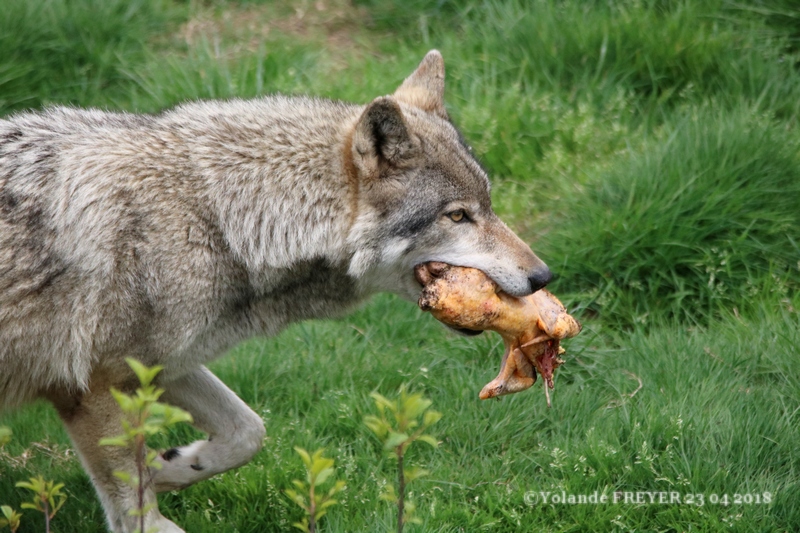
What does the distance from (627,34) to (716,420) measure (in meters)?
3.71

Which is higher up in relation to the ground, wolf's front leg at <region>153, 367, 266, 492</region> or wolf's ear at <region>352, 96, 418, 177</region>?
wolf's ear at <region>352, 96, 418, 177</region>

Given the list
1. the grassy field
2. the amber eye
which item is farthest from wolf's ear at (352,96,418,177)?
the grassy field

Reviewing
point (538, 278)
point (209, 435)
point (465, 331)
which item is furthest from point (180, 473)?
point (538, 278)

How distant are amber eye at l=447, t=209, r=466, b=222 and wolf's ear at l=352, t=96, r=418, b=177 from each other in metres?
0.32

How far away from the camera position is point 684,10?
704cm

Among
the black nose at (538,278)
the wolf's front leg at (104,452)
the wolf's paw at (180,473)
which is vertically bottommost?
the wolf's paw at (180,473)

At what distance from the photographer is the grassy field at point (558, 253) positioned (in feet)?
13.7

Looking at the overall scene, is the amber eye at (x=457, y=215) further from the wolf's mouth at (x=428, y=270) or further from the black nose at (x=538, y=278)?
the black nose at (x=538, y=278)

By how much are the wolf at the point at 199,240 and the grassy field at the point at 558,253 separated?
2.57 feet

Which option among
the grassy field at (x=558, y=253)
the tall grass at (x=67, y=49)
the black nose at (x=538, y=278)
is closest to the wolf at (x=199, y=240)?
the black nose at (x=538, y=278)

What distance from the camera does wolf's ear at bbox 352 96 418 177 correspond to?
3.77 metres

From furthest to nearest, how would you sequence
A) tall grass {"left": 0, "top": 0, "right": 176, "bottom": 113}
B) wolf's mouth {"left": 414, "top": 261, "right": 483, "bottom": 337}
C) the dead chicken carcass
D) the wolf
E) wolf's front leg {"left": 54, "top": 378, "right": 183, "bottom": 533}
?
tall grass {"left": 0, "top": 0, "right": 176, "bottom": 113} < wolf's mouth {"left": 414, "top": 261, "right": 483, "bottom": 337} < the dead chicken carcass < wolf's front leg {"left": 54, "top": 378, "right": 183, "bottom": 533} < the wolf

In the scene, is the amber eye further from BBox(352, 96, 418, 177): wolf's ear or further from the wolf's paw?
the wolf's paw

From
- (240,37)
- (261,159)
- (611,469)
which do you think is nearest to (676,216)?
→ (611,469)
